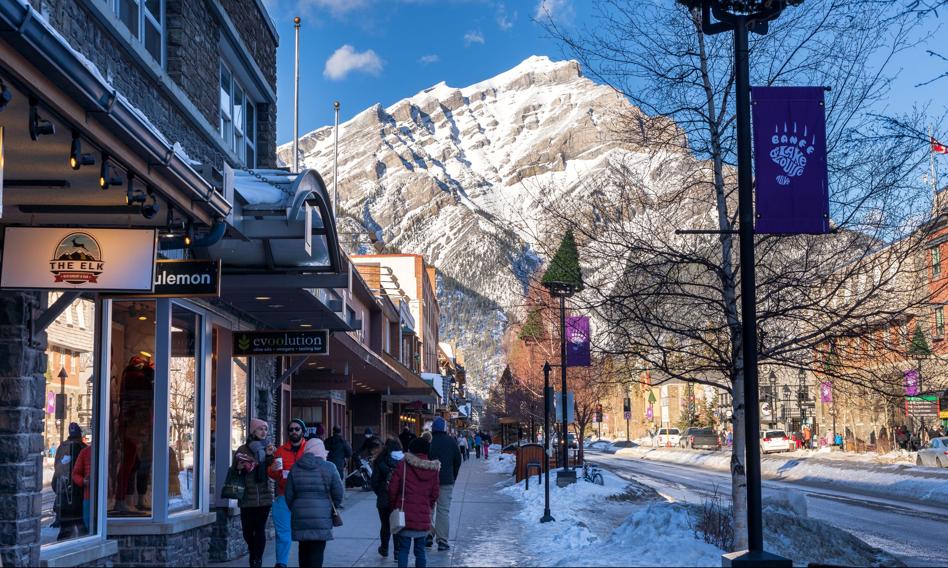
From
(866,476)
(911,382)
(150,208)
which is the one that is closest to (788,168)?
(150,208)

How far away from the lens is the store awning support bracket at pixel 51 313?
28.9 ft

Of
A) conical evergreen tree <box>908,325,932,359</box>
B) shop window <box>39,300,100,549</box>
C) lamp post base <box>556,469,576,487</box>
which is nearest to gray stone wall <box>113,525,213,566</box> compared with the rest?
shop window <box>39,300,100,549</box>

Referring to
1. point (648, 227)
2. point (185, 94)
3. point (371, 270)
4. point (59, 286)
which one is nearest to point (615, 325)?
point (648, 227)

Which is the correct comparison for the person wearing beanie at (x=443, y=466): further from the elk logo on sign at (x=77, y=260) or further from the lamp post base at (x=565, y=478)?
the lamp post base at (x=565, y=478)

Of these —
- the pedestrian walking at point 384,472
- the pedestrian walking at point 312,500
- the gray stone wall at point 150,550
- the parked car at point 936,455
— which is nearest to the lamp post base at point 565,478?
the pedestrian walking at point 384,472

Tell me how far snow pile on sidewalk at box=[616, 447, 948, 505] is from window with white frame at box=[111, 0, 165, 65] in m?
23.7

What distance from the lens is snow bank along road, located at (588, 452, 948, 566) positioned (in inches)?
658

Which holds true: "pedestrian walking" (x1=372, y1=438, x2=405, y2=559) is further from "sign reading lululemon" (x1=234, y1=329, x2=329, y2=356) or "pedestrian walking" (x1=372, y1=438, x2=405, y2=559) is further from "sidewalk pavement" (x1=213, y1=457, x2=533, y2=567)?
"sign reading lululemon" (x1=234, y1=329, x2=329, y2=356)

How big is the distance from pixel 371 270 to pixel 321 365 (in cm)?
2053

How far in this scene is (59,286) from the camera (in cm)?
794

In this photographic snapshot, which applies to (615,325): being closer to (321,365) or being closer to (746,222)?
(746,222)

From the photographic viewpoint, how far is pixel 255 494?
1170cm

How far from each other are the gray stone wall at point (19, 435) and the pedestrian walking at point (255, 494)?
10.2 ft

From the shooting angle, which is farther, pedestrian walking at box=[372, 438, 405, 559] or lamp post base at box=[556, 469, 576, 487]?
lamp post base at box=[556, 469, 576, 487]
